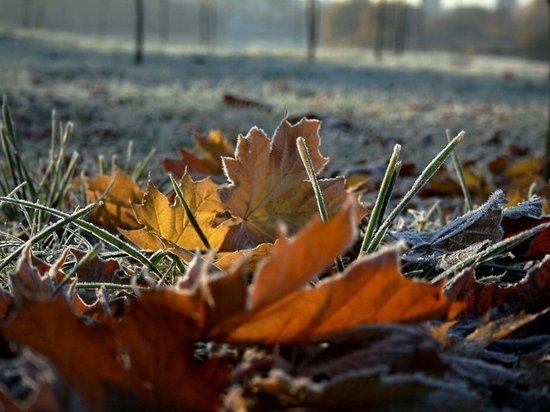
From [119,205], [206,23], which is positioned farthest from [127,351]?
[206,23]

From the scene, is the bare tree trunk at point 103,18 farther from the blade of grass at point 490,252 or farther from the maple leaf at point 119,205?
the blade of grass at point 490,252

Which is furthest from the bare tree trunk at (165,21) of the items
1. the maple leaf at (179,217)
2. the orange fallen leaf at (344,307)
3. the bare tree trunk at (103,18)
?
the orange fallen leaf at (344,307)

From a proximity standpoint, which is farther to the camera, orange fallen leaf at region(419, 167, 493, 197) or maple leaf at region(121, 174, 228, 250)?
orange fallen leaf at region(419, 167, 493, 197)

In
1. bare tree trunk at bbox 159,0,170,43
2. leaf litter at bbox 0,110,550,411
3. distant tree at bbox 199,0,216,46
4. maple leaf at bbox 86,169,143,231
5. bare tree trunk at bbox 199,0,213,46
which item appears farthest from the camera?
bare tree trunk at bbox 159,0,170,43

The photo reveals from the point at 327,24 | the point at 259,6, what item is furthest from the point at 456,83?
the point at 259,6

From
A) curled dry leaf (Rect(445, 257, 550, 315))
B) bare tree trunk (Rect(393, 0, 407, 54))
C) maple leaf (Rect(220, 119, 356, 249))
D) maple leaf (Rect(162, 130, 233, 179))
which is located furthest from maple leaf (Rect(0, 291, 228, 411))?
bare tree trunk (Rect(393, 0, 407, 54))

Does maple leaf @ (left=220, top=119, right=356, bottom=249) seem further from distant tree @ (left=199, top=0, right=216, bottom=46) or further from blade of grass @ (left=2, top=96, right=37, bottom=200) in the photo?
distant tree @ (left=199, top=0, right=216, bottom=46)

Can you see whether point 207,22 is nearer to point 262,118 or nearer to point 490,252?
point 262,118

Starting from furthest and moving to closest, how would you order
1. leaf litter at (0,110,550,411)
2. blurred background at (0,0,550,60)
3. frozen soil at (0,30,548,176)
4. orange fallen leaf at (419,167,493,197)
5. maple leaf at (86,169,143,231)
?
blurred background at (0,0,550,60), frozen soil at (0,30,548,176), orange fallen leaf at (419,167,493,197), maple leaf at (86,169,143,231), leaf litter at (0,110,550,411)

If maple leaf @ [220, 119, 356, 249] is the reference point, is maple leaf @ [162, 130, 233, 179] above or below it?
below
